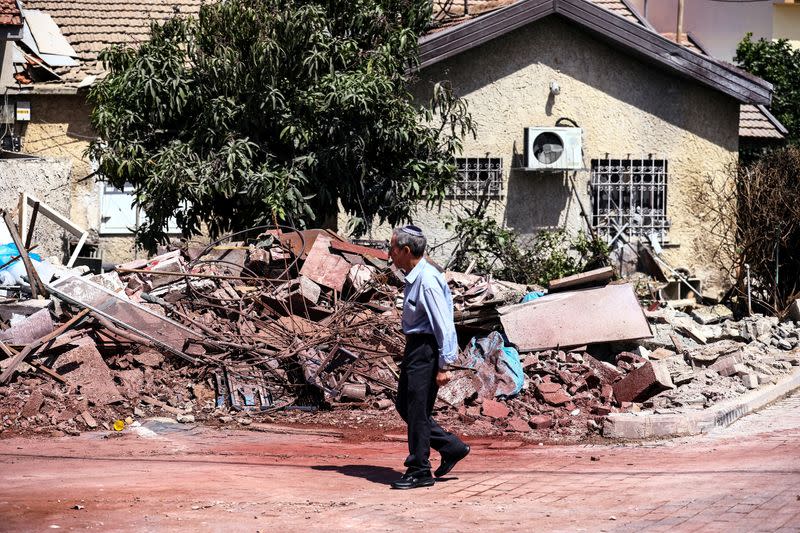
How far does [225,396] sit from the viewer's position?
998 cm

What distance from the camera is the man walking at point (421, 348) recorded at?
263 inches

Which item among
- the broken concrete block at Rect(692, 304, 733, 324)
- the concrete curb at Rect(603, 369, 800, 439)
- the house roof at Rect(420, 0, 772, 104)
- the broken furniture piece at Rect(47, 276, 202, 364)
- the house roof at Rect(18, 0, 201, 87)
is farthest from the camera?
the house roof at Rect(18, 0, 201, 87)

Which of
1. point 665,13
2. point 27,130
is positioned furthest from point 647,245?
point 665,13

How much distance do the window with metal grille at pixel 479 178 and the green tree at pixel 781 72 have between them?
10821mm

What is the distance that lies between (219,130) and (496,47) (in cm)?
542

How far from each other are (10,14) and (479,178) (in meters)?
8.02

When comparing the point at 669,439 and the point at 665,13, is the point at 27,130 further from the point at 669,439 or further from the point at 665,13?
the point at 665,13

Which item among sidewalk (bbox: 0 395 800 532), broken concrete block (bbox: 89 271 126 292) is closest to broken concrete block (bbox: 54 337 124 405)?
sidewalk (bbox: 0 395 800 532)

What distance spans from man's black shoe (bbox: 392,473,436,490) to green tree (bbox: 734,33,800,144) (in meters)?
20.0

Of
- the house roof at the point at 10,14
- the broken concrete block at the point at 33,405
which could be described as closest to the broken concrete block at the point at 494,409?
the broken concrete block at the point at 33,405

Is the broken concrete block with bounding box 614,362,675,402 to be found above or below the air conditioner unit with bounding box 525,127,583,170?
below

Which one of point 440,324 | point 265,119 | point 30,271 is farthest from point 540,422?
point 265,119

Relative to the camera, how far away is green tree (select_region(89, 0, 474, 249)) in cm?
1282

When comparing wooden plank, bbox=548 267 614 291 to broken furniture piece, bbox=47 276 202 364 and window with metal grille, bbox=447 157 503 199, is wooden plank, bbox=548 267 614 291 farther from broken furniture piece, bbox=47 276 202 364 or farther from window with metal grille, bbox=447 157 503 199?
window with metal grille, bbox=447 157 503 199
